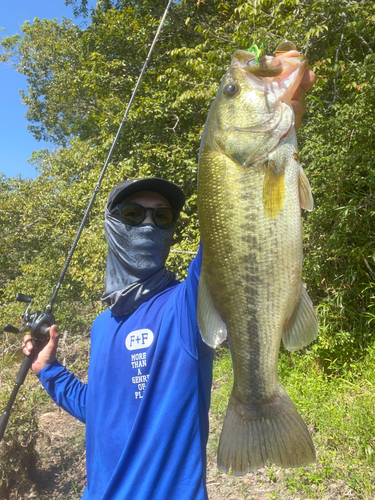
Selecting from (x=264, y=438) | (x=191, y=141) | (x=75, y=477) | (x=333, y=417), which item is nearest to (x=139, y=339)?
(x=264, y=438)

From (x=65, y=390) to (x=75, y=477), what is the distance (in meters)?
3.64

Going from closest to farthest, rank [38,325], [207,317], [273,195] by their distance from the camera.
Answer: [273,195]
[207,317]
[38,325]

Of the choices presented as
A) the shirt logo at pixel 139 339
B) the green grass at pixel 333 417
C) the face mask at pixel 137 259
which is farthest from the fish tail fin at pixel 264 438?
the green grass at pixel 333 417

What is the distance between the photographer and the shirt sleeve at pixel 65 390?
194cm

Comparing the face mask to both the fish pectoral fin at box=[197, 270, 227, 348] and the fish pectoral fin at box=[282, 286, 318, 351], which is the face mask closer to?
the fish pectoral fin at box=[197, 270, 227, 348]

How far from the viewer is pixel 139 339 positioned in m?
1.62

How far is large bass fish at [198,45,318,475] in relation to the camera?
118 cm

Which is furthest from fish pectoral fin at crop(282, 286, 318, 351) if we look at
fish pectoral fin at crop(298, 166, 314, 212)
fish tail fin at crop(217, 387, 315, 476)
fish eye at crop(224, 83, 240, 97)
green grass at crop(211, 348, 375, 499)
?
green grass at crop(211, 348, 375, 499)

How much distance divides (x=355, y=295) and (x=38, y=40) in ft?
59.0

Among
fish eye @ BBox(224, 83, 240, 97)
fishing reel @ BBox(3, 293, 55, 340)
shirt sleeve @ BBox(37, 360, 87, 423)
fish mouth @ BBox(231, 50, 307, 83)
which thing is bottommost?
shirt sleeve @ BBox(37, 360, 87, 423)

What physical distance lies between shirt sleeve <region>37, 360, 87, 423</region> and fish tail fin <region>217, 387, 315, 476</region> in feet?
3.15

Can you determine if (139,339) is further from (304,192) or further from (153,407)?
(304,192)

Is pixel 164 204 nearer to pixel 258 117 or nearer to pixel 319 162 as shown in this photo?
pixel 258 117

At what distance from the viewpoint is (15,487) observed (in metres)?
4.33
